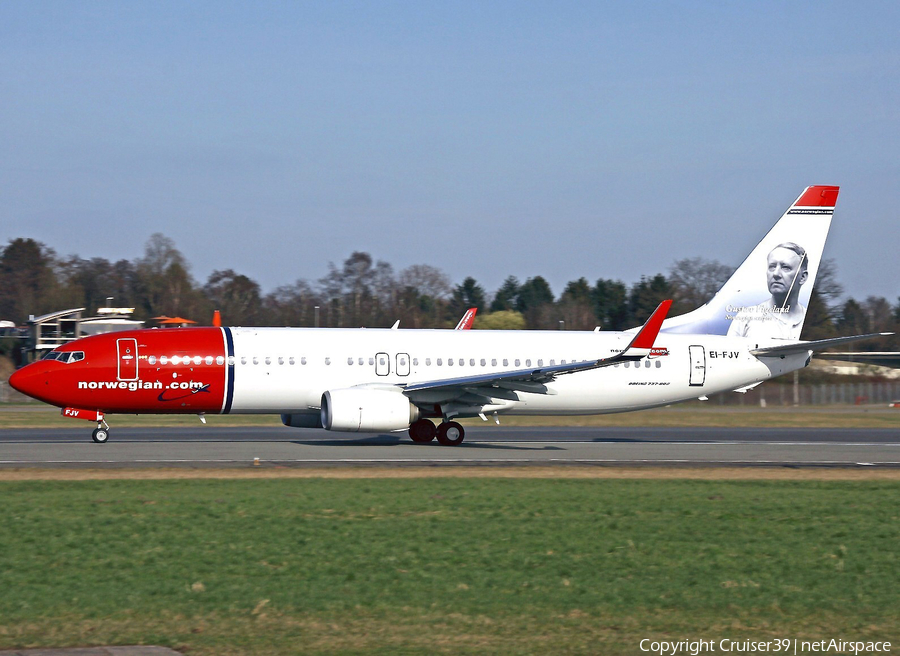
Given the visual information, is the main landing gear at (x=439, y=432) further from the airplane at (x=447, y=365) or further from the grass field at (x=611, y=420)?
the grass field at (x=611, y=420)

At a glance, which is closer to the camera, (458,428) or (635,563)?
(635,563)

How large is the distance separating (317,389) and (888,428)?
24547 mm

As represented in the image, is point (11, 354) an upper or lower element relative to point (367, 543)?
upper

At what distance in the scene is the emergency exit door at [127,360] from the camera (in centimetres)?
2617

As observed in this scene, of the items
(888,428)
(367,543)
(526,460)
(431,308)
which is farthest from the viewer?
(431,308)

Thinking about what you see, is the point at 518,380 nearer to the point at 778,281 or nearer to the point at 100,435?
the point at 778,281

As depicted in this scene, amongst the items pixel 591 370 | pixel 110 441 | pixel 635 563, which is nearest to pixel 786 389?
pixel 591 370

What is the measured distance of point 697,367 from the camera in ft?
99.2

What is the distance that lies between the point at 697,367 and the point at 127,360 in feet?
56.0

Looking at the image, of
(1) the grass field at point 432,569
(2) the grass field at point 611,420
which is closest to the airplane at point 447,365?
(2) the grass field at point 611,420

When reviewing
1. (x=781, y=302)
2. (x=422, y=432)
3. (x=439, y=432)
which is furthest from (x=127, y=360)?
(x=781, y=302)

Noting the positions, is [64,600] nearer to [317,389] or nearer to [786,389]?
[317,389]

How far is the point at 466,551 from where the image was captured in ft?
37.6

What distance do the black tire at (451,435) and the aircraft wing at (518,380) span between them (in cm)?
99
